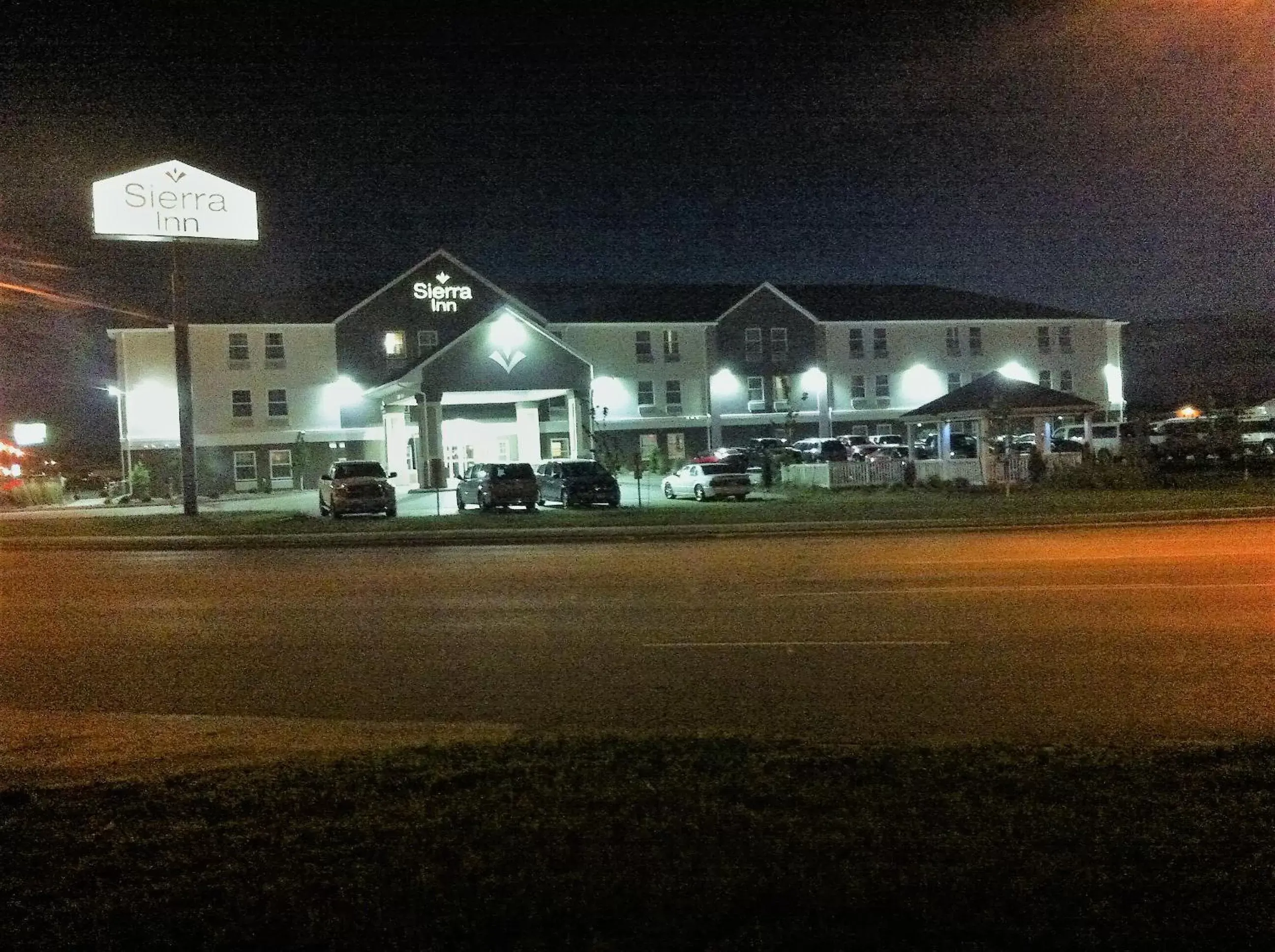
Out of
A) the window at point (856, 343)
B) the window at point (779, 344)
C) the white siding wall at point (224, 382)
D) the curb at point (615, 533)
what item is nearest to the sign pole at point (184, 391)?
the curb at point (615, 533)

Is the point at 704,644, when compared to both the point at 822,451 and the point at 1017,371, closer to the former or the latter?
the point at 822,451

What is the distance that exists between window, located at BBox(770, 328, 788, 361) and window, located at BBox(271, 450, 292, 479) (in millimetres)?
24627

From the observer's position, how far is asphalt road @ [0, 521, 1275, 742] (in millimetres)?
9070

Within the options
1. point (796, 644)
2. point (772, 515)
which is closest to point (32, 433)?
point (772, 515)

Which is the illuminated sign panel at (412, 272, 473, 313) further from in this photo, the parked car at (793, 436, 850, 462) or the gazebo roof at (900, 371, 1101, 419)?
the gazebo roof at (900, 371, 1101, 419)

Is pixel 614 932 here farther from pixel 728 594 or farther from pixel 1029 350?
pixel 1029 350

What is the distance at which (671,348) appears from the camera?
61.2 m

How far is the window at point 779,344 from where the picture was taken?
206ft

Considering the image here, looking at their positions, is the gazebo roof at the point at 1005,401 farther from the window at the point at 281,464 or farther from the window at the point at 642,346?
the window at the point at 281,464

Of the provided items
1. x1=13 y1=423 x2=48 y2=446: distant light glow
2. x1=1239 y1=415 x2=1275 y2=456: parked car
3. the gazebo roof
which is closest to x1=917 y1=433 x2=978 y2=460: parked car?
the gazebo roof

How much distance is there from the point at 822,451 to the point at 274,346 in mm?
25649

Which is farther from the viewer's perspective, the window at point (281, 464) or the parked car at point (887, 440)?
the window at point (281, 464)

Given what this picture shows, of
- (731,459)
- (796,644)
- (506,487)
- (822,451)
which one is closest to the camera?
(796,644)

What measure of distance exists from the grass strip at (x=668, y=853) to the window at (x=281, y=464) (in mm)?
50821
